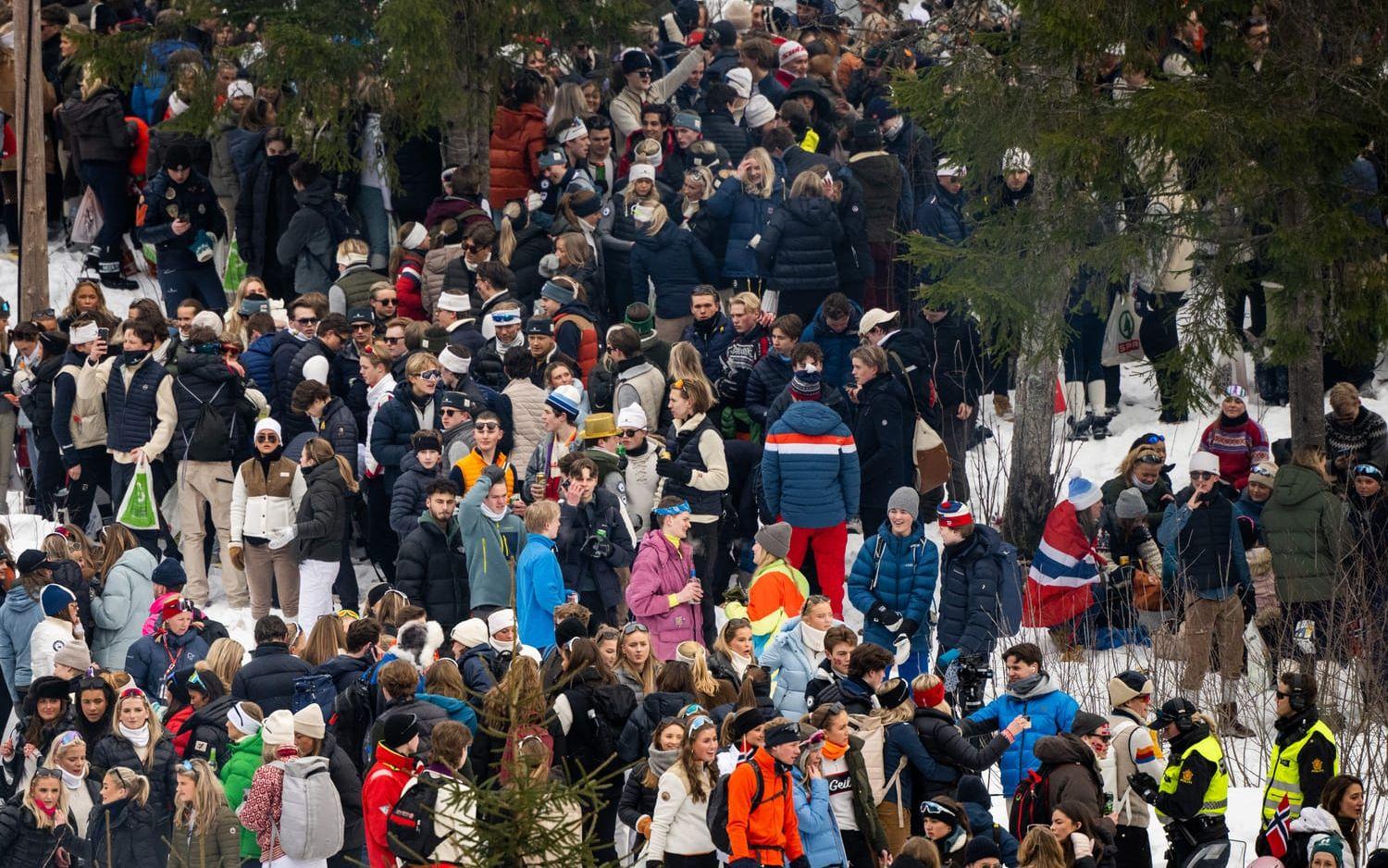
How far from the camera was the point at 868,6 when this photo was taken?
25141 millimetres

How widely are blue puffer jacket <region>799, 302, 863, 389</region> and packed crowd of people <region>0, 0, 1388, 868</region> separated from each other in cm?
4

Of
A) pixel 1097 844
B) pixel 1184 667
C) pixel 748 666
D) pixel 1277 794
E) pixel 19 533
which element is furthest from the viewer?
pixel 19 533

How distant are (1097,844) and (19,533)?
387 inches

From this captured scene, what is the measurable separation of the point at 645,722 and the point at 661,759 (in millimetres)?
516

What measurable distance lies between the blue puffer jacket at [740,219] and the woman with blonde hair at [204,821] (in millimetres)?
7972

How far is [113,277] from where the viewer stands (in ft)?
71.6

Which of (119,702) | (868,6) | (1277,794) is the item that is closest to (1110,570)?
(1277,794)

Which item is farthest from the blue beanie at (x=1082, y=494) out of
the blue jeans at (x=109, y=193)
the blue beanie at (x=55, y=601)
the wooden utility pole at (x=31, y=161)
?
the blue jeans at (x=109, y=193)

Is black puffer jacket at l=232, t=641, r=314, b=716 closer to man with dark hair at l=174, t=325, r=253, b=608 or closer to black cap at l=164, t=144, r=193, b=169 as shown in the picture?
man with dark hair at l=174, t=325, r=253, b=608

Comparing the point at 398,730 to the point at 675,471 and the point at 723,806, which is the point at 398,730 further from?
the point at 675,471

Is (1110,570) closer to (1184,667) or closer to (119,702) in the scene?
(1184,667)

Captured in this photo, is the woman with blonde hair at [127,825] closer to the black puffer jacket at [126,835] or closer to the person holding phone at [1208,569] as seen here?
the black puffer jacket at [126,835]

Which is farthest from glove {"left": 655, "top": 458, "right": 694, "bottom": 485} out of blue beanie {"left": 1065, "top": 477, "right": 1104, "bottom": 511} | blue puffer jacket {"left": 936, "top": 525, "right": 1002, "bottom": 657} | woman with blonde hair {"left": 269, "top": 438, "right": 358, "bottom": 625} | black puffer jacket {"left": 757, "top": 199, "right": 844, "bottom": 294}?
black puffer jacket {"left": 757, "top": 199, "right": 844, "bottom": 294}

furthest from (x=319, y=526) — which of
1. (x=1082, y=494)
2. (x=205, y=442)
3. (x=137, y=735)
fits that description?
(x=1082, y=494)
